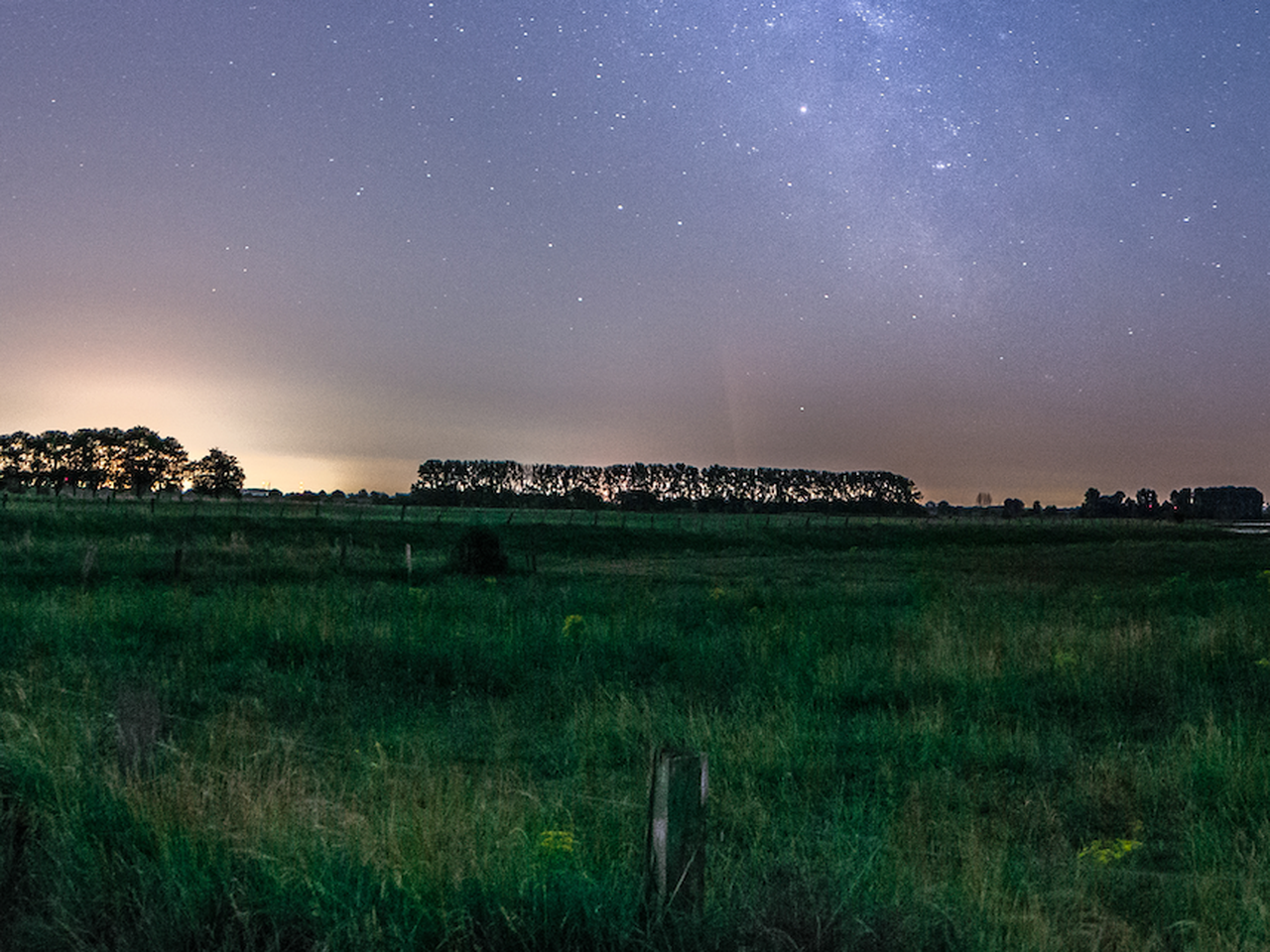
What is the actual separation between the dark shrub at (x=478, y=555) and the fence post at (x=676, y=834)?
25326 millimetres

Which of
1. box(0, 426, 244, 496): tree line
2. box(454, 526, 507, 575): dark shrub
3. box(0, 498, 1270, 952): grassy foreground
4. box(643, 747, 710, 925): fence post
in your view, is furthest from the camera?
box(0, 426, 244, 496): tree line

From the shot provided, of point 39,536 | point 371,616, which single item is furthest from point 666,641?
point 39,536

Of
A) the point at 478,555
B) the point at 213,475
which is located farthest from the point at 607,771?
the point at 213,475

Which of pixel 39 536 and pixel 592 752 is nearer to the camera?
pixel 592 752

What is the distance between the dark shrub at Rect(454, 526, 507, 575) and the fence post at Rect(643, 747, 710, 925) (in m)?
25.3

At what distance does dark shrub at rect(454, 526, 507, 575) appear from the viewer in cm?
2872

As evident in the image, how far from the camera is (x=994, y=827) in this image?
5.95 metres

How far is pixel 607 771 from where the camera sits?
741 cm

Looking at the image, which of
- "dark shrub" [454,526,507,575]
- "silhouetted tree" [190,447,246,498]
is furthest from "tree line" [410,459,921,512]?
"dark shrub" [454,526,507,575]

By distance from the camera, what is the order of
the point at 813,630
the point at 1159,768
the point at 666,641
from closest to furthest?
the point at 1159,768 < the point at 666,641 < the point at 813,630

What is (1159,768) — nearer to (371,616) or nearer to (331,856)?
→ (331,856)

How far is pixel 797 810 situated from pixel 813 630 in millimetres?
8142

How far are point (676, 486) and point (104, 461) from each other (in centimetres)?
10244

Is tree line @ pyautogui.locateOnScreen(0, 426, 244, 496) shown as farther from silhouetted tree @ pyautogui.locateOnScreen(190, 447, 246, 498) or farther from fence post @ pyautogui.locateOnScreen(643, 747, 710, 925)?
fence post @ pyautogui.locateOnScreen(643, 747, 710, 925)
